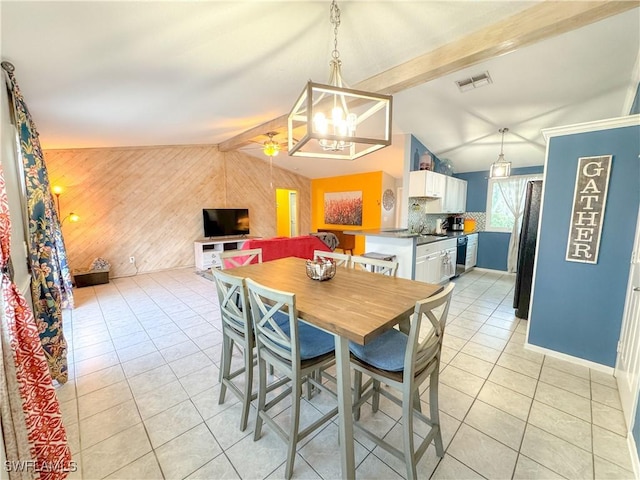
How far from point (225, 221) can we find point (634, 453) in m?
6.57

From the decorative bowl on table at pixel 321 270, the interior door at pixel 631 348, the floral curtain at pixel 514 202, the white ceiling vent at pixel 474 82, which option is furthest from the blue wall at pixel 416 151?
the decorative bowl on table at pixel 321 270

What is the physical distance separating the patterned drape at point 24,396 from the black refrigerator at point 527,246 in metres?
4.35

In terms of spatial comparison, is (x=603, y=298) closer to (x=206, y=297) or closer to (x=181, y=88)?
(x=181, y=88)

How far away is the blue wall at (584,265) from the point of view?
210cm

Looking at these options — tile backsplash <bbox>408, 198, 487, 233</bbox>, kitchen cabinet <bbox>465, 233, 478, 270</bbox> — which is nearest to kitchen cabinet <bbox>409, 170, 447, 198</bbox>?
tile backsplash <bbox>408, 198, 487, 233</bbox>

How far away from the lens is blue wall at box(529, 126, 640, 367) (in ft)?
6.88

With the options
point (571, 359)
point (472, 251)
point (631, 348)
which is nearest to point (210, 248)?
→ point (472, 251)

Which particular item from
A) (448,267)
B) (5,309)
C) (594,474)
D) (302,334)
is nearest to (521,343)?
(594,474)

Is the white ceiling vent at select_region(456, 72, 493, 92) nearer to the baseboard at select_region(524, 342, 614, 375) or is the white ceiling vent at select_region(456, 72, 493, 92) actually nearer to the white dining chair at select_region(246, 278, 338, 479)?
the baseboard at select_region(524, 342, 614, 375)

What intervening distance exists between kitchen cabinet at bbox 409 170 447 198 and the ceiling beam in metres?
2.06

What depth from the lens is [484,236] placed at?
231 inches

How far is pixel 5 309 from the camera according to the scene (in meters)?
1.18

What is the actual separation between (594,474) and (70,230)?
688cm

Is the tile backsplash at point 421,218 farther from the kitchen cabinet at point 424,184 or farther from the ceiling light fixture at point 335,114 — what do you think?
Answer: the ceiling light fixture at point 335,114
